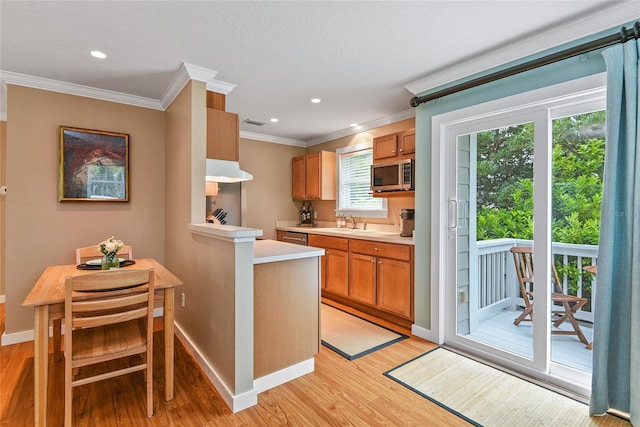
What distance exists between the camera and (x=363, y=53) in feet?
8.10

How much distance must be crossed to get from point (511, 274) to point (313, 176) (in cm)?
324

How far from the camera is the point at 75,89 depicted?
10.4ft

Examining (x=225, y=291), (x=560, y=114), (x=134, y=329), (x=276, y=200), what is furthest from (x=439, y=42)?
(x=276, y=200)

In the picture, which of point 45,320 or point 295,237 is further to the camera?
point 295,237

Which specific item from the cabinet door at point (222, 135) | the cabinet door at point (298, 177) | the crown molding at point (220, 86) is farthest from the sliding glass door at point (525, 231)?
the cabinet door at point (298, 177)

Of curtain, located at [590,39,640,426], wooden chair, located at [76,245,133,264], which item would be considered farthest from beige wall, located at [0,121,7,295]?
curtain, located at [590,39,640,426]

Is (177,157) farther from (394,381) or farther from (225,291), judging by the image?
(394,381)

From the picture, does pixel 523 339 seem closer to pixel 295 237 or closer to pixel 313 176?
pixel 295 237

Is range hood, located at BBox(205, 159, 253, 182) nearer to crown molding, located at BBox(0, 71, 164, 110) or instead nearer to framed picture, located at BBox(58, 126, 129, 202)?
framed picture, located at BBox(58, 126, 129, 202)

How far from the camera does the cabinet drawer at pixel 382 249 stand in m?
3.27

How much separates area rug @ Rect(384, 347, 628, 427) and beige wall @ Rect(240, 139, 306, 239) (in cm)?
338

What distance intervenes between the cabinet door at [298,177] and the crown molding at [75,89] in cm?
236

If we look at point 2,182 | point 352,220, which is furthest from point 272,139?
point 2,182

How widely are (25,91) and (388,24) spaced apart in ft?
11.3
